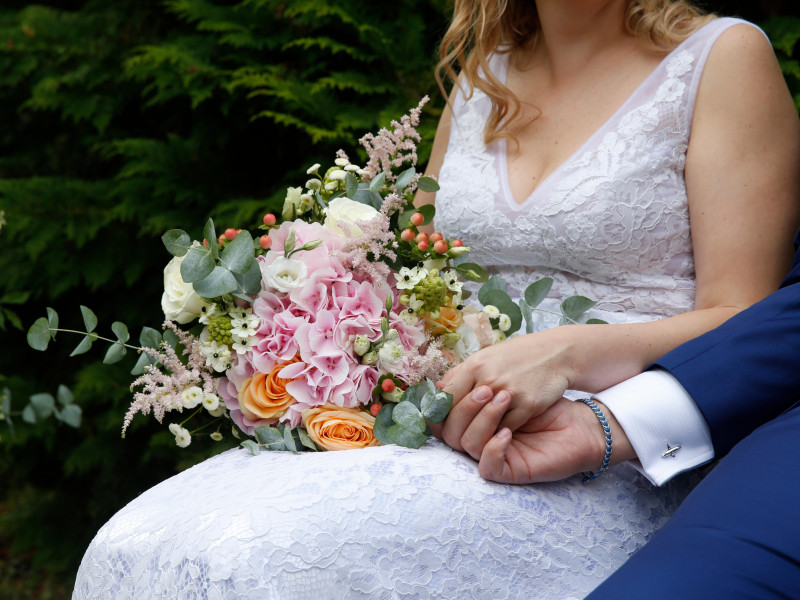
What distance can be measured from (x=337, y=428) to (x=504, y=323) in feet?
1.35

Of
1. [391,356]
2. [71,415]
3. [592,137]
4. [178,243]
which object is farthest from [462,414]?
[71,415]

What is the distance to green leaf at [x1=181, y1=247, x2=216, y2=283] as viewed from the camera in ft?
4.31

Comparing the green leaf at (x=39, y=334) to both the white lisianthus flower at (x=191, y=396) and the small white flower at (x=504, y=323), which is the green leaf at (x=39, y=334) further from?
the small white flower at (x=504, y=323)

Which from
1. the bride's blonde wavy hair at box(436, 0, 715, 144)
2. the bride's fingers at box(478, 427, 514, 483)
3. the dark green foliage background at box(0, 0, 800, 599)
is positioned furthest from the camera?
the dark green foliage background at box(0, 0, 800, 599)

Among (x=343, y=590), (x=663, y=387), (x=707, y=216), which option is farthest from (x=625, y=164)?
(x=343, y=590)

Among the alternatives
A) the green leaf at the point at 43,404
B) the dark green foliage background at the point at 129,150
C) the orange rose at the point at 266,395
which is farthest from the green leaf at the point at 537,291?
the green leaf at the point at 43,404

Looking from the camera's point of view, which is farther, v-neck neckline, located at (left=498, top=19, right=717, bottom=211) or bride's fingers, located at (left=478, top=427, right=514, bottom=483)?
v-neck neckline, located at (left=498, top=19, right=717, bottom=211)

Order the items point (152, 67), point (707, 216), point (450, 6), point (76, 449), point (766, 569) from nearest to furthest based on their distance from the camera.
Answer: point (766, 569) < point (707, 216) < point (450, 6) < point (152, 67) < point (76, 449)

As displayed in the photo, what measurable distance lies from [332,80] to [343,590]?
2072 mm

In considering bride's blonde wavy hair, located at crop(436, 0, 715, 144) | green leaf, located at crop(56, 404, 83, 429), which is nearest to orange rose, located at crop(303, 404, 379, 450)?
bride's blonde wavy hair, located at crop(436, 0, 715, 144)

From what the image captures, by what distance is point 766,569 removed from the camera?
3.13 feet

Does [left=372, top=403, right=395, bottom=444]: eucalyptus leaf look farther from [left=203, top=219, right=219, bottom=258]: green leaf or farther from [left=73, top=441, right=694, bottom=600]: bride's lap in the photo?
[left=203, top=219, right=219, bottom=258]: green leaf

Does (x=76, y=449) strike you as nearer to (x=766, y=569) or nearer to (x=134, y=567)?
(x=134, y=567)

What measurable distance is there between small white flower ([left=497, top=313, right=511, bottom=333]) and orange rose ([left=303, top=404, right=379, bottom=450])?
13.6 inches
